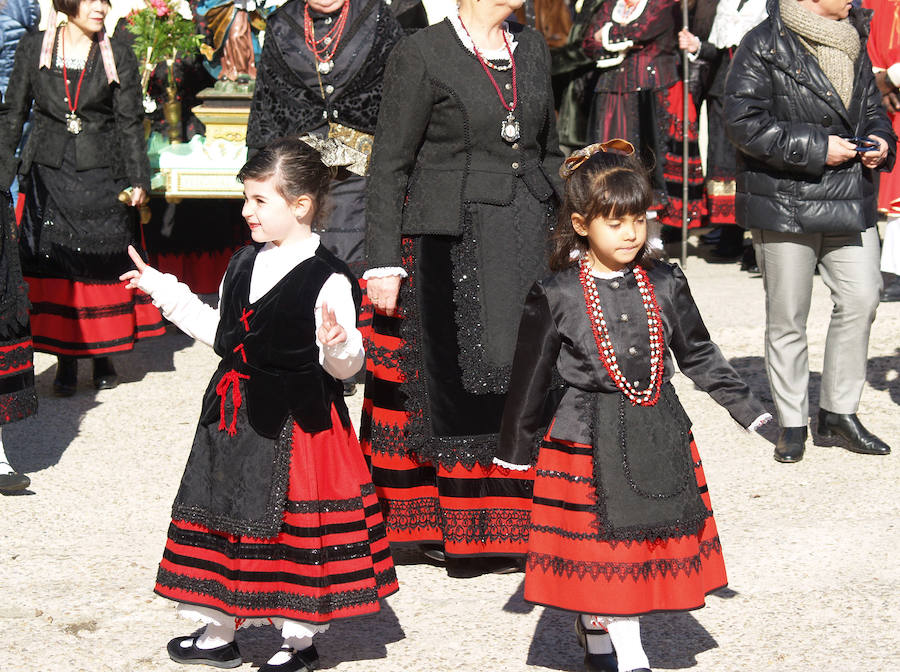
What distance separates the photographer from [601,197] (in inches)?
159

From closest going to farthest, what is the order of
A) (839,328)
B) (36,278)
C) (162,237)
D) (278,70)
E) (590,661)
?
1. (590,661)
2. (839,328)
3. (278,70)
4. (36,278)
5. (162,237)

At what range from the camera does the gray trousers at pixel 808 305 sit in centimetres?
647

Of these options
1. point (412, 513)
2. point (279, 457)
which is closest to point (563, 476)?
point (279, 457)

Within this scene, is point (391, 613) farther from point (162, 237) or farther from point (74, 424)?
point (162, 237)

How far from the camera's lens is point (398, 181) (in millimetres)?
4977

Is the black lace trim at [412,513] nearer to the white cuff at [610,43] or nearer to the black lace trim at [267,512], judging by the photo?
the black lace trim at [267,512]

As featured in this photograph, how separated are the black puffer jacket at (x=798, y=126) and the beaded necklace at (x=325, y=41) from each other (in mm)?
1992

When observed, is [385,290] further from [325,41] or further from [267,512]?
[325,41]

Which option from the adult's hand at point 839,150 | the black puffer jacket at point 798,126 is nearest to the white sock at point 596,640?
the black puffer jacket at point 798,126

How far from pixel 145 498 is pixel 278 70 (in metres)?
2.34

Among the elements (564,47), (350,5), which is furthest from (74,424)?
(564,47)

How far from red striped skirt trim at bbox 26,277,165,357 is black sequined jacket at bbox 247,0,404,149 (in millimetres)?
1492

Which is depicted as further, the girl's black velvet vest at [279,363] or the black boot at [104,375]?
the black boot at [104,375]

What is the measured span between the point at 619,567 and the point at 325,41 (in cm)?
404
